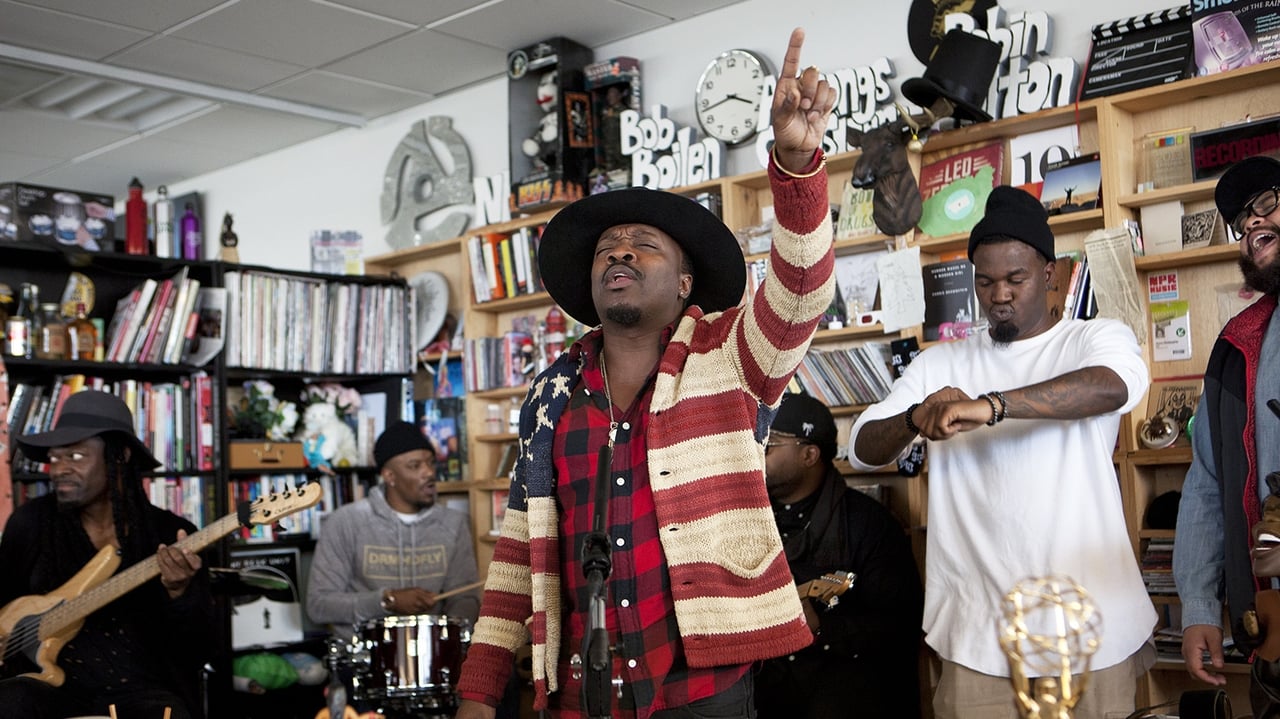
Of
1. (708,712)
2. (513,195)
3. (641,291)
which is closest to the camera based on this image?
(708,712)

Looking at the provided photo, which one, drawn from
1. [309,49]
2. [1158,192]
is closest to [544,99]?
[309,49]

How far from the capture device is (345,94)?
6180 millimetres

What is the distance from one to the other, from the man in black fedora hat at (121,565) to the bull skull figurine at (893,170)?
2523mm

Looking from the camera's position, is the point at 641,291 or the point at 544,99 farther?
the point at 544,99

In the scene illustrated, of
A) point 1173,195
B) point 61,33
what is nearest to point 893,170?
point 1173,195

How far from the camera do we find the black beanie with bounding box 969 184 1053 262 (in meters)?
2.88

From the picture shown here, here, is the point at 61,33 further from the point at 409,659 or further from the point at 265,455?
the point at 409,659

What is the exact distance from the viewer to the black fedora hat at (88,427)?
4078mm

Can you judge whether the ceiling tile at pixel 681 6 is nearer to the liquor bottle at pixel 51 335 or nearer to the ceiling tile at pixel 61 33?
the ceiling tile at pixel 61 33

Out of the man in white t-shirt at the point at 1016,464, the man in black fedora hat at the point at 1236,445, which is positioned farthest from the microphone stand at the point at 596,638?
the man in black fedora hat at the point at 1236,445

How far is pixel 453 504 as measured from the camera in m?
5.90

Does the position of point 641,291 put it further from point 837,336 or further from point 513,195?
point 513,195

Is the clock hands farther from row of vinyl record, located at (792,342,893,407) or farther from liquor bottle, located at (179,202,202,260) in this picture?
liquor bottle, located at (179,202,202,260)

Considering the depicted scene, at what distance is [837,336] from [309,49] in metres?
2.70
